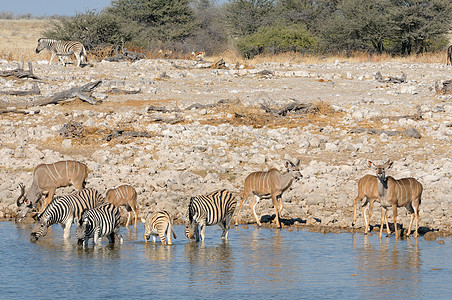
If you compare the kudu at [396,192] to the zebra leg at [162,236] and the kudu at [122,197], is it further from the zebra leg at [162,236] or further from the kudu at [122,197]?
the kudu at [122,197]

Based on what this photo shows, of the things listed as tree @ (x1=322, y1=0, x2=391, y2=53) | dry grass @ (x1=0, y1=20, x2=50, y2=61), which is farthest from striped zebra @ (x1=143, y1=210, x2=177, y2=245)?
dry grass @ (x1=0, y1=20, x2=50, y2=61)

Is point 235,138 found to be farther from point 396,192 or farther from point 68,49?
point 68,49

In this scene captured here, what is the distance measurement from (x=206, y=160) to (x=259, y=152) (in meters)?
1.25

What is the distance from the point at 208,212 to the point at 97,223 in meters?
1.52

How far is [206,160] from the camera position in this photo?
46.8ft

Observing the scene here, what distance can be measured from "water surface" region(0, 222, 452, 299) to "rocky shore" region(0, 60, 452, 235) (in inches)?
46.5

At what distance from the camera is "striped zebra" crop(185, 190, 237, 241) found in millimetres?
9805

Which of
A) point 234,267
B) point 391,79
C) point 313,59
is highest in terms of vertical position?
point 313,59

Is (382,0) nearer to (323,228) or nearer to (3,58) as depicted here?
(3,58)

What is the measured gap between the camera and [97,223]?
31.4 feet

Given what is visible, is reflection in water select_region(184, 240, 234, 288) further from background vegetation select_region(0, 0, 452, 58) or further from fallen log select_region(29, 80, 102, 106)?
background vegetation select_region(0, 0, 452, 58)

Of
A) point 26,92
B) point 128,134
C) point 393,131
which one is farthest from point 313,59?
point 128,134

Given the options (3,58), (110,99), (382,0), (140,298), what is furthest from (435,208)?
(382,0)

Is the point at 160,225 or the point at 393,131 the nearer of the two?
the point at 160,225
